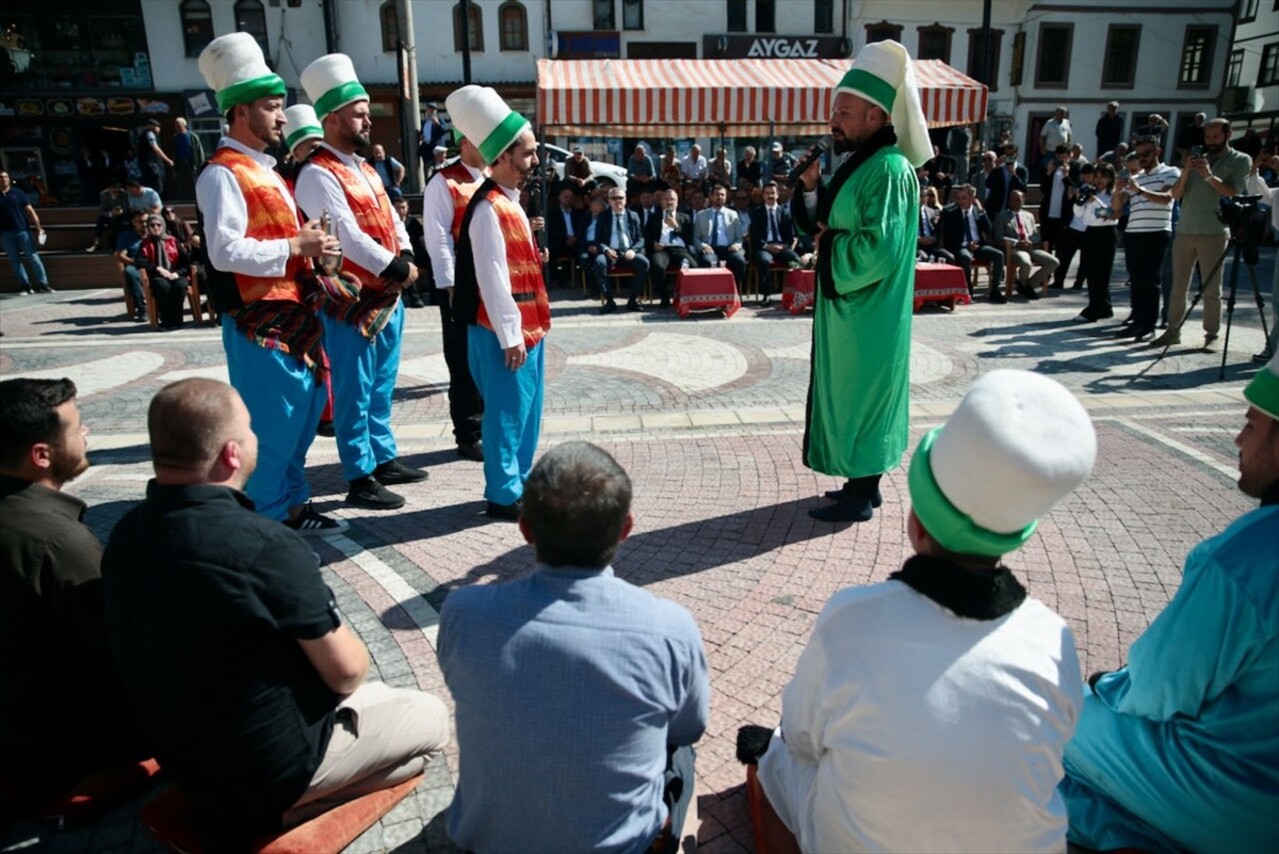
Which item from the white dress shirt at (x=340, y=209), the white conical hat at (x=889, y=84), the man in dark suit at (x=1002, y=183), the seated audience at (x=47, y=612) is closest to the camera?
the seated audience at (x=47, y=612)

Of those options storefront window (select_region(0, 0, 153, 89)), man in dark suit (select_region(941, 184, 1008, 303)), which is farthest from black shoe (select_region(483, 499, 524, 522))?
storefront window (select_region(0, 0, 153, 89))

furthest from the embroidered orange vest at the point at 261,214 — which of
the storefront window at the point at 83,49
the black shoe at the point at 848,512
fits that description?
the storefront window at the point at 83,49

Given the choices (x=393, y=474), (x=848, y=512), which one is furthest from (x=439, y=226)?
(x=848, y=512)

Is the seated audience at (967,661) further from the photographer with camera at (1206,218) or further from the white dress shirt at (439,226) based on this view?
the photographer with camera at (1206,218)

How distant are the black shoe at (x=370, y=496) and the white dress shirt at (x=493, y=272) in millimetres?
1294

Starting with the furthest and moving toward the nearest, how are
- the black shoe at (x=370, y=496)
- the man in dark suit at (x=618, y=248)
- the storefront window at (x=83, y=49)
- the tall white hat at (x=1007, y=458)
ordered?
the storefront window at (x=83, y=49)
the man in dark suit at (x=618, y=248)
the black shoe at (x=370, y=496)
the tall white hat at (x=1007, y=458)

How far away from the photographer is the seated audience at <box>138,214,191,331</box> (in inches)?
416

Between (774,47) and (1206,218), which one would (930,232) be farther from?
(774,47)

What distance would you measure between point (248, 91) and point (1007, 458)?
3699 millimetres

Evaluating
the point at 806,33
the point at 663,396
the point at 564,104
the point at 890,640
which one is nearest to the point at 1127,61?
the point at 806,33

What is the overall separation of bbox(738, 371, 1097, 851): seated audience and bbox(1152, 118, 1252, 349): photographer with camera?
7.81m

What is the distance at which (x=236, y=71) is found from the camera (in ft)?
12.6

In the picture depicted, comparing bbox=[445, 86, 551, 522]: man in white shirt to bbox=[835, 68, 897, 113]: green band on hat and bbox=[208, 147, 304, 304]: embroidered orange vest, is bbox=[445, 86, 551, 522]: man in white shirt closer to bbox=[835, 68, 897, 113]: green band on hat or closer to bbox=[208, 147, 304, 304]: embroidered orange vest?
bbox=[208, 147, 304, 304]: embroidered orange vest

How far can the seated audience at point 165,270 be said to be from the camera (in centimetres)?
1056
